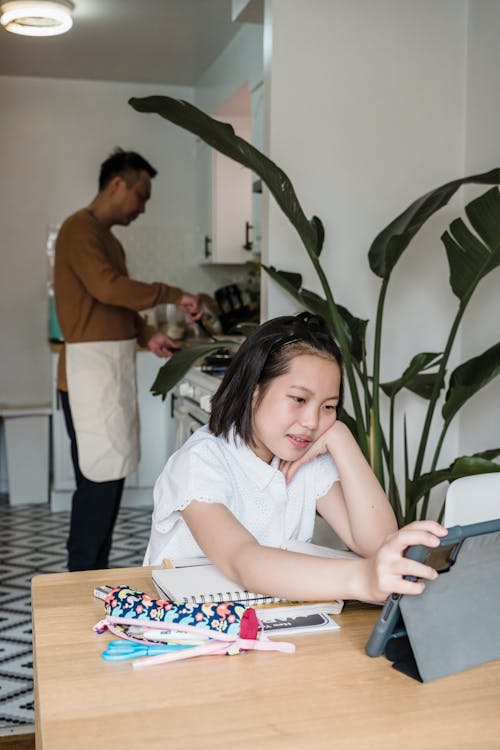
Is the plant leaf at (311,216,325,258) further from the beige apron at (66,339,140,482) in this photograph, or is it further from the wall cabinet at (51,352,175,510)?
the wall cabinet at (51,352,175,510)

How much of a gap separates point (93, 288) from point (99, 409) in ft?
1.49

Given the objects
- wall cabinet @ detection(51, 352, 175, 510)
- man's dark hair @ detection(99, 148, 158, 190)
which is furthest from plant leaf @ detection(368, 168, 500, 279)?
wall cabinet @ detection(51, 352, 175, 510)

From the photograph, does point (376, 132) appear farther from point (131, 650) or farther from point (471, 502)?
point (131, 650)

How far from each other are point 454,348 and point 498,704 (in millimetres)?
2125

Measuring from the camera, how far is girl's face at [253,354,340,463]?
1.49m

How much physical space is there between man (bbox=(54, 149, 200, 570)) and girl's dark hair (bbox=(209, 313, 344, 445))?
5.77ft

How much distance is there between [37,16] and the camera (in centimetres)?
418

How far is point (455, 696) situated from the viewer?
97 centimetres

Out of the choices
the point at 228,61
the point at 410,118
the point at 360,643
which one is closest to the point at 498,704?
the point at 360,643

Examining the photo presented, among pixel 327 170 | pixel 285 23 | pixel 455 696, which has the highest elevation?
pixel 285 23

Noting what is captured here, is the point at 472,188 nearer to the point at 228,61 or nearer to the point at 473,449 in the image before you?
the point at 473,449

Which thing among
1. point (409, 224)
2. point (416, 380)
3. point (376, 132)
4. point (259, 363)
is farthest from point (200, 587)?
point (376, 132)

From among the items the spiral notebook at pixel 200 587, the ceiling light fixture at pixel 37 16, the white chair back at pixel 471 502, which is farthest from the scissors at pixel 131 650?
the ceiling light fixture at pixel 37 16

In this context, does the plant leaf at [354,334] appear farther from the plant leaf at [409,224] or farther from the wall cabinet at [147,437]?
the wall cabinet at [147,437]
